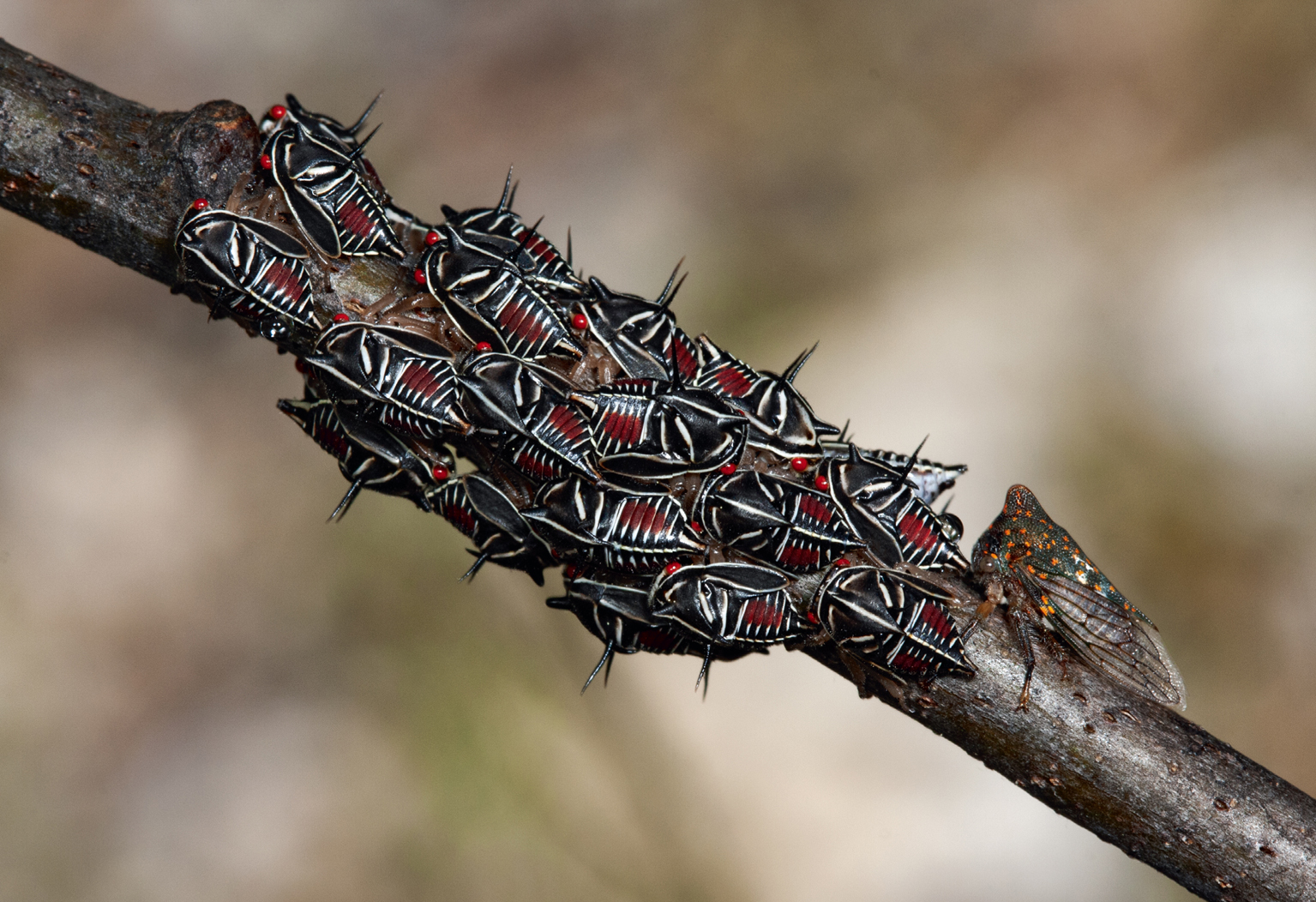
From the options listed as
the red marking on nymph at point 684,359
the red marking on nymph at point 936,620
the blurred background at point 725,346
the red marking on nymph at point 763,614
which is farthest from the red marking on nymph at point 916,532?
the blurred background at point 725,346

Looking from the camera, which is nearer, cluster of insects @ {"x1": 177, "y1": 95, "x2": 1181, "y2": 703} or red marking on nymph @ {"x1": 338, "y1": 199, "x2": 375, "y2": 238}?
cluster of insects @ {"x1": 177, "y1": 95, "x2": 1181, "y2": 703}

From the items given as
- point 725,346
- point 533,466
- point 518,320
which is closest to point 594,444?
point 533,466

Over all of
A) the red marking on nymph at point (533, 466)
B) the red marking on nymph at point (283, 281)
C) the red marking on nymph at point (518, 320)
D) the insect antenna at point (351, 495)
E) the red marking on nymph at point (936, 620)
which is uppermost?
the red marking on nymph at point (518, 320)

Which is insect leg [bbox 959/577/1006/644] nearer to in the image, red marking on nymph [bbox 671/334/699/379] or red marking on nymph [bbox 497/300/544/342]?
red marking on nymph [bbox 671/334/699/379]

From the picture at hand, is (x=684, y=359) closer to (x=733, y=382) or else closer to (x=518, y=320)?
(x=733, y=382)

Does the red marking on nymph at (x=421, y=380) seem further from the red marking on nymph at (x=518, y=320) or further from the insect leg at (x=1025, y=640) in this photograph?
the insect leg at (x=1025, y=640)

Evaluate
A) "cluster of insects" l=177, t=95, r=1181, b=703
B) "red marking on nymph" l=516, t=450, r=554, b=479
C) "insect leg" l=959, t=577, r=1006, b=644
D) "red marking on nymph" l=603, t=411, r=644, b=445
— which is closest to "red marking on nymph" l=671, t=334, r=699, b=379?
"cluster of insects" l=177, t=95, r=1181, b=703
